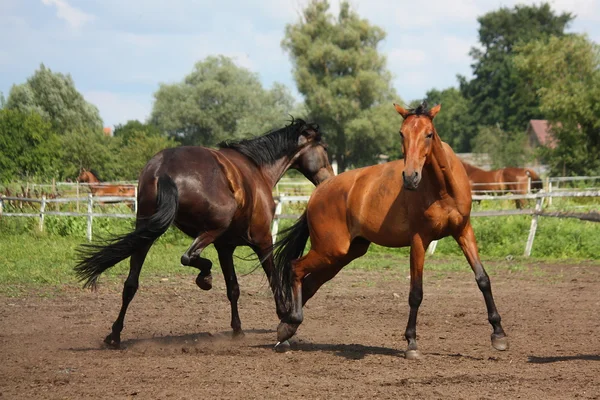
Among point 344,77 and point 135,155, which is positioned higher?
point 344,77

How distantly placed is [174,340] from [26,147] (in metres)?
29.2

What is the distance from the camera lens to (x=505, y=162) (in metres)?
50.5

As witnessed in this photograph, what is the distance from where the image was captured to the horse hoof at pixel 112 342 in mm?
6934

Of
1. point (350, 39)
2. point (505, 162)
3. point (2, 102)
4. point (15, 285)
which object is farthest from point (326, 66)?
point (15, 285)

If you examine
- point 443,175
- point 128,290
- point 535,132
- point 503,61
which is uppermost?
point 503,61

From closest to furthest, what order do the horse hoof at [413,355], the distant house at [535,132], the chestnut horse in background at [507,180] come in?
the horse hoof at [413,355] → the chestnut horse in background at [507,180] → the distant house at [535,132]

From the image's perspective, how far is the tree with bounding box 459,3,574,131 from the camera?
67.4 metres

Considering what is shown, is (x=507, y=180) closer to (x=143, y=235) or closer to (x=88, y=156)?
(x=143, y=235)

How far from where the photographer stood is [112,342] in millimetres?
6961

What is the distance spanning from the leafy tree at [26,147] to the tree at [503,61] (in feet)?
145

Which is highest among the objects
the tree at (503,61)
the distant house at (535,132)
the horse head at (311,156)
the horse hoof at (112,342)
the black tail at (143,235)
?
the tree at (503,61)

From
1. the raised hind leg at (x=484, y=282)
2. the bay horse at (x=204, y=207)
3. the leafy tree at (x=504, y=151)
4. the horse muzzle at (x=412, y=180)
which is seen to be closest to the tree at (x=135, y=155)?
the leafy tree at (x=504, y=151)

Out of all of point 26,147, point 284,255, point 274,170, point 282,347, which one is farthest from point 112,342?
point 26,147

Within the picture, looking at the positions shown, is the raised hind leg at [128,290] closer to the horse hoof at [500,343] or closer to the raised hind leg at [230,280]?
the raised hind leg at [230,280]
